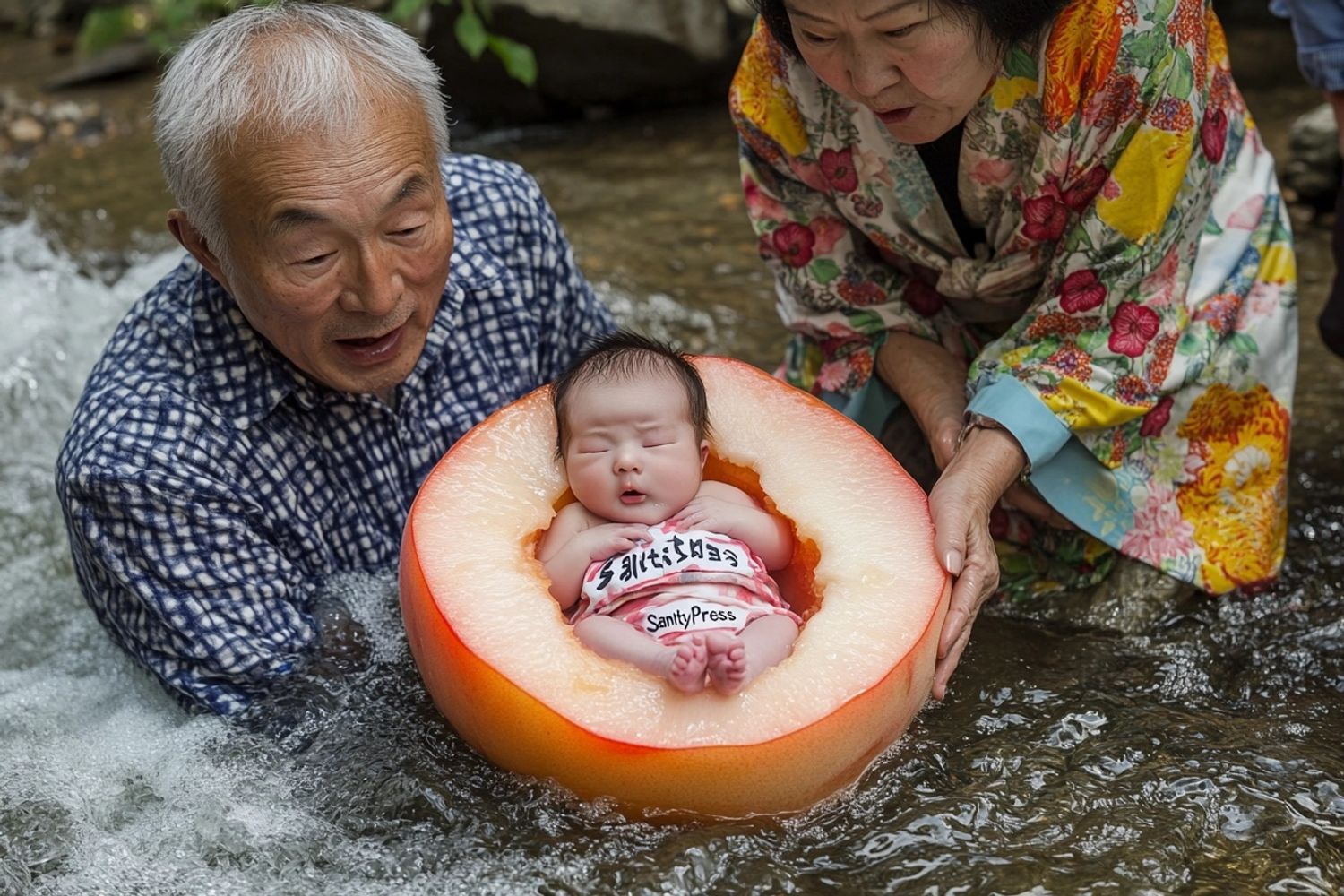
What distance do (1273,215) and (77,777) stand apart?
2.27 metres

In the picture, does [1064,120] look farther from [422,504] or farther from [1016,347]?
[422,504]

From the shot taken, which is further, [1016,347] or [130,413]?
[1016,347]

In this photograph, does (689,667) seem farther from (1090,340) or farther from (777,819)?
(1090,340)

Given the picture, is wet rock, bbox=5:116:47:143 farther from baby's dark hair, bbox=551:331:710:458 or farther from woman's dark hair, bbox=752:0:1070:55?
woman's dark hair, bbox=752:0:1070:55

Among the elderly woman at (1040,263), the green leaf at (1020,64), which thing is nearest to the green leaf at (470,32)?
the elderly woman at (1040,263)

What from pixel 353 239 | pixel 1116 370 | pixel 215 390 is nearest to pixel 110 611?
pixel 215 390

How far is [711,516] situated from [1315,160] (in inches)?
110

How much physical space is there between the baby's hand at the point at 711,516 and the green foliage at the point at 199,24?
2574 millimetres

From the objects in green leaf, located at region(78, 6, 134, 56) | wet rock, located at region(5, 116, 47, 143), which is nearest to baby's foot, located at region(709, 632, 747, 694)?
wet rock, located at region(5, 116, 47, 143)

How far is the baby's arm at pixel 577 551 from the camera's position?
2.18m

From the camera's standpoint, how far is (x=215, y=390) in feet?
7.59

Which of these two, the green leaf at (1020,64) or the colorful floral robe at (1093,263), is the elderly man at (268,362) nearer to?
the colorful floral robe at (1093,263)

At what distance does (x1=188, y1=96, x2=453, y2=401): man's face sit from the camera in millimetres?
2070

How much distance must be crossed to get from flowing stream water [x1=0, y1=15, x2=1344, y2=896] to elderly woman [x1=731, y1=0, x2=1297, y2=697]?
0.17m
